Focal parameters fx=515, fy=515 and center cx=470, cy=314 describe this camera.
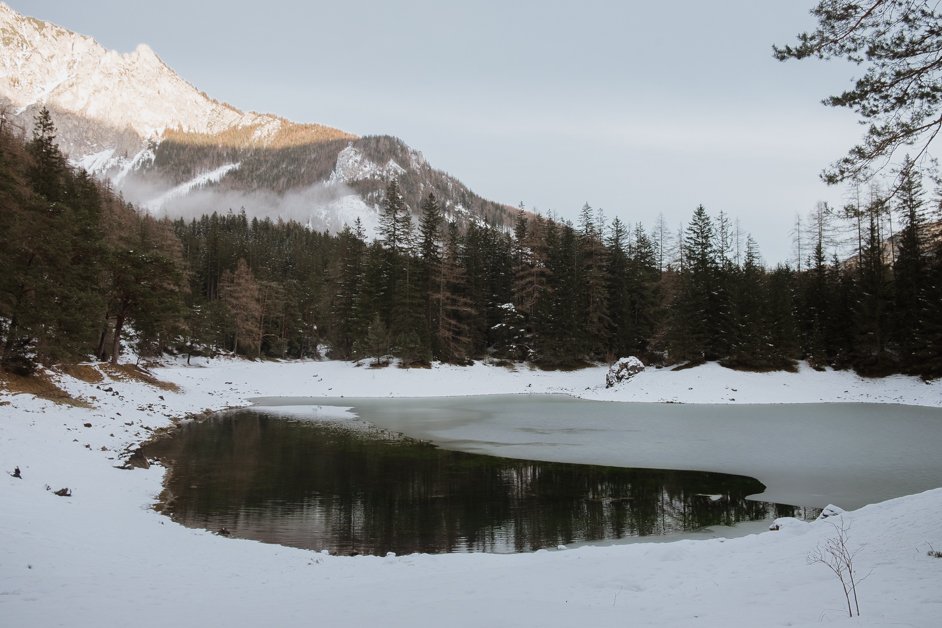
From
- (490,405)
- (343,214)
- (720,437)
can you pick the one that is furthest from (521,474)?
(343,214)

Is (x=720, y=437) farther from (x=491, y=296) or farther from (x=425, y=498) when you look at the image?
(x=491, y=296)

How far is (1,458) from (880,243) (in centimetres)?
5495

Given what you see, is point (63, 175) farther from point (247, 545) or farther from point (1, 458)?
point (247, 545)

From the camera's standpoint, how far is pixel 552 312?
5241 centimetres

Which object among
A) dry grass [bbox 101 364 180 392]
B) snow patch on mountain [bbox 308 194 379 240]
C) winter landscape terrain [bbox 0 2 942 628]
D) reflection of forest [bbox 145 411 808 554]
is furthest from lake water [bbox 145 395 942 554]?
snow patch on mountain [bbox 308 194 379 240]

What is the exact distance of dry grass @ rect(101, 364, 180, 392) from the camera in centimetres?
2752

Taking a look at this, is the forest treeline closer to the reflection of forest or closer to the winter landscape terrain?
the winter landscape terrain

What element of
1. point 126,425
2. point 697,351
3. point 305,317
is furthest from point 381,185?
point 126,425

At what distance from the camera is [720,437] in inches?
791

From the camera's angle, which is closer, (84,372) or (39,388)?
(39,388)

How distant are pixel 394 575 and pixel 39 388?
1803cm

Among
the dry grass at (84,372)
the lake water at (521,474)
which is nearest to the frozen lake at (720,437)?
the lake water at (521,474)

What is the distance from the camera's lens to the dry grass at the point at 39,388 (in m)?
16.7

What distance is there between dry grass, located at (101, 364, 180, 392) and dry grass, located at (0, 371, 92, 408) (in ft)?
26.0
